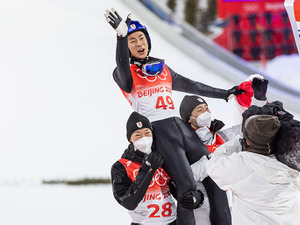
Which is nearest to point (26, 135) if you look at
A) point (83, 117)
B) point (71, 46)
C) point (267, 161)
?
point (83, 117)

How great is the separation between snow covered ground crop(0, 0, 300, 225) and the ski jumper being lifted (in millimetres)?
1084

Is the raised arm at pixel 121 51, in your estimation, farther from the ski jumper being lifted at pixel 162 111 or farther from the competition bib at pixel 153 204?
the competition bib at pixel 153 204

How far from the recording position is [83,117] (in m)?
6.00

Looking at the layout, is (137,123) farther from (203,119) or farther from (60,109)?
(60,109)

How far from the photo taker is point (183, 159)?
3012 mm

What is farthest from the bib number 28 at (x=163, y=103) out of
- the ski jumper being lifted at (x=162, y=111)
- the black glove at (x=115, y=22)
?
the black glove at (x=115, y=22)

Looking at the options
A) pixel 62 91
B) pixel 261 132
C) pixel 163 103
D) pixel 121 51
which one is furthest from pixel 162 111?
pixel 62 91

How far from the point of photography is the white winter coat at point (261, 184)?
7.99 ft

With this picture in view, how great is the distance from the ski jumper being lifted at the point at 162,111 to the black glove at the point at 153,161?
18 centimetres

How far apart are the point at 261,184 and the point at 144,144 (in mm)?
785

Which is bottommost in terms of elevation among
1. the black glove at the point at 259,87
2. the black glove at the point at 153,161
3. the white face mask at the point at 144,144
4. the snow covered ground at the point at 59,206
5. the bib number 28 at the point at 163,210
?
the snow covered ground at the point at 59,206

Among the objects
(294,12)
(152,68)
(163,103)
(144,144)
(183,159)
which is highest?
(294,12)

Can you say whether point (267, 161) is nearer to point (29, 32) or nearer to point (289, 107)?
point (289, 107)

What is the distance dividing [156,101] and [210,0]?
1318 centimetres
